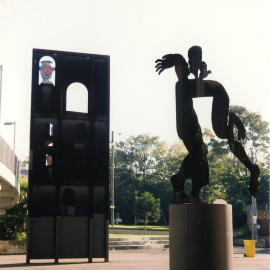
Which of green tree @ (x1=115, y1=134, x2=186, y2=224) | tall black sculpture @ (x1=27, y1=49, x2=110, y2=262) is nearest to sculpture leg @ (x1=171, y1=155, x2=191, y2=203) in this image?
tall black sculpture @ (x1=27, y1=49, x2=110, y2=262)

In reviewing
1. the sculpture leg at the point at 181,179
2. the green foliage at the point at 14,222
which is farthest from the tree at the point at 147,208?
the sculpture leg at the point at 181,179

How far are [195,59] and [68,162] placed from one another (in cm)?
1164

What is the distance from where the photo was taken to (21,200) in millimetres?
35562

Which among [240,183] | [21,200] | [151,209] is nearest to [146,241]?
[21,200]

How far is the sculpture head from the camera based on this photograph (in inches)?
384

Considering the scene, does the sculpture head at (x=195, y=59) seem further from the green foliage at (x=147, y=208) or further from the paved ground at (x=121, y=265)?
the green foliage at (x=147, y=208)

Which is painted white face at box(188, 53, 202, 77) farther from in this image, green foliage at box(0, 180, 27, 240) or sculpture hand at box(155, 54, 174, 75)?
green foliage at box(0, 180, 27, 240)

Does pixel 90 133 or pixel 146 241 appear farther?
pixel 146 241

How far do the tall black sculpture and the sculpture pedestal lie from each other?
1129cm

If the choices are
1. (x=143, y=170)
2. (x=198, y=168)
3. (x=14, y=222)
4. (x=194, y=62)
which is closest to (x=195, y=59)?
(x=194, y=62)

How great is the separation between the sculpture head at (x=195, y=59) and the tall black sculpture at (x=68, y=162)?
11.4 meters

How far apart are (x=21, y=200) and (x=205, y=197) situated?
1191 inches

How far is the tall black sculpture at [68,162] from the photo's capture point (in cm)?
1942

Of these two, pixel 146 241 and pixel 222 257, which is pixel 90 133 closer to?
pixel 222 257
